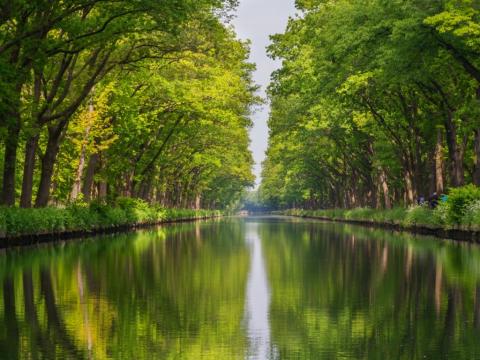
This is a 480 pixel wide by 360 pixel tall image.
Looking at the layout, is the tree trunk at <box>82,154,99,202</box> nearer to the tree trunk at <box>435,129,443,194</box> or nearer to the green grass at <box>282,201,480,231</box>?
the green grass at <box>282,201,480,231</box>

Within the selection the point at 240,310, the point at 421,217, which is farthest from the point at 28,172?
the point at 240,310

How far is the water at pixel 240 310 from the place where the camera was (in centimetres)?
912

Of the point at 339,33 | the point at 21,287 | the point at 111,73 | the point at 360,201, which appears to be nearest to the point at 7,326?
the point at 21,287

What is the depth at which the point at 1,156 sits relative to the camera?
5178cm

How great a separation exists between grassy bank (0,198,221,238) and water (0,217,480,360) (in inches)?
381

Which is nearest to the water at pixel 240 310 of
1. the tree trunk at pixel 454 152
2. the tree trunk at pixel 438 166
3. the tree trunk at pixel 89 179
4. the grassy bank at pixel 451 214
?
the grassy bank at pixel 451 214

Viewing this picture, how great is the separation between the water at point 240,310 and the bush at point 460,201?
15754mm

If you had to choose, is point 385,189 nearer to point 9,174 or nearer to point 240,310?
point 9,174

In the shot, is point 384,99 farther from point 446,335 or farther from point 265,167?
point 265,167

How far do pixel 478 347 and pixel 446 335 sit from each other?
2.68 feet

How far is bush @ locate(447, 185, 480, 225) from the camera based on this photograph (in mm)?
38000

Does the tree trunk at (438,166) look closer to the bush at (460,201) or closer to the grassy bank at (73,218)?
the bush at (460,201)

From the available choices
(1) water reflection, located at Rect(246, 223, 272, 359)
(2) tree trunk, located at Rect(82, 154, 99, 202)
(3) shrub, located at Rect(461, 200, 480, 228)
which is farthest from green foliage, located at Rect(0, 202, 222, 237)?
(3) shrub, located at Rect(461, 200, 480, 228)

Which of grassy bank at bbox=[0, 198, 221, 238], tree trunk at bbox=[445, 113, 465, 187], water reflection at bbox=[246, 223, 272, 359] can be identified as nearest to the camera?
water reflection at bbox=[246, 223, 272, 359]
